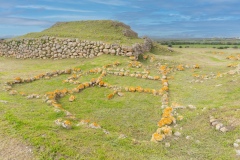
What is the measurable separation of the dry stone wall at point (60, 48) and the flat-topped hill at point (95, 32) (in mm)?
908

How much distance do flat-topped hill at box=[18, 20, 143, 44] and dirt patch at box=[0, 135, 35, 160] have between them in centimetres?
1365

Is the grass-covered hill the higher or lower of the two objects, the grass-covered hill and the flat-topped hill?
the lower

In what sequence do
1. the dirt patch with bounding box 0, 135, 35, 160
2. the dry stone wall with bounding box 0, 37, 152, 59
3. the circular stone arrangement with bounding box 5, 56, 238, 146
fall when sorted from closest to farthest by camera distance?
the dirt patch with bounding box 0, 135, 35, 160 → the circular stone arrangement with bounding box 5, 56, 238, 146 → the dry stone wall with bounding box 0, 37, 152, 59

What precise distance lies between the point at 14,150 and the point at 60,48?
14974 millimetres

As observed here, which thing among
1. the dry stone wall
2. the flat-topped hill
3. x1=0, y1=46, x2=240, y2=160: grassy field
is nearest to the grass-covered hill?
x1=0, y1=46, x2=240, y2=160: grassy field

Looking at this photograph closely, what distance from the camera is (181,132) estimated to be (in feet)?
23.0

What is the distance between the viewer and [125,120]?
26.9ft

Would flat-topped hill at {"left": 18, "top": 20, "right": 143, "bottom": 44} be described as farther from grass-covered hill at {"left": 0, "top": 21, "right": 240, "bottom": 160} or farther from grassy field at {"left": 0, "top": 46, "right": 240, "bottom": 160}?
grassy field at {"left": 0, "top": 46, "right": 240, "bottom": 160}

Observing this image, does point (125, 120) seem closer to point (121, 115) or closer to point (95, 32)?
point (121, 115)

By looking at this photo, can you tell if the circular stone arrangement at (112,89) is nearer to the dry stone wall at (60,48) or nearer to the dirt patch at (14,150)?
the dirt patch at (14,150)

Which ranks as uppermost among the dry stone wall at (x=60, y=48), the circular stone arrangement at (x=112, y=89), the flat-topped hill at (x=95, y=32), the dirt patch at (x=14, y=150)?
the flat-topped hill at (x=95, y=32)

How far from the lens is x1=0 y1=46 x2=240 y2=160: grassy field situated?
5.82 m

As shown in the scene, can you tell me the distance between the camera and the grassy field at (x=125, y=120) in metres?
5.82

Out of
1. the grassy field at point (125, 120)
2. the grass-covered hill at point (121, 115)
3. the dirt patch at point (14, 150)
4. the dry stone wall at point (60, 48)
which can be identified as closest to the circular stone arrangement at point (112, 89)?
the grass-covered hill at point (121, 115)
